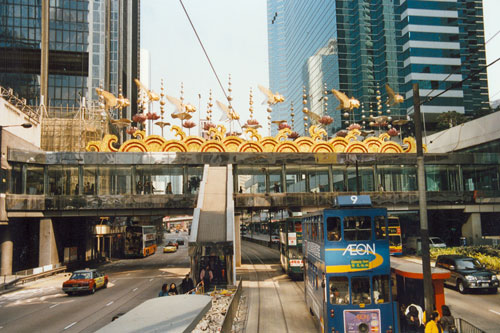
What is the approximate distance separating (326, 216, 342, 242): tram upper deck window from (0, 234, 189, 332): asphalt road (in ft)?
33.9

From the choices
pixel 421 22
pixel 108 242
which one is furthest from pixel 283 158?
pixel 421 22

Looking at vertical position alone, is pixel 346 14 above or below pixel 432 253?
above

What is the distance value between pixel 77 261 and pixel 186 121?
18916 millimetres

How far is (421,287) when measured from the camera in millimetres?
14266

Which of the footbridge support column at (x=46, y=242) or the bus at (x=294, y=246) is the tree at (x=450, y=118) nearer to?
the bus at (x=294, y=246)

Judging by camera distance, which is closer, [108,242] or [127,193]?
[127,193]

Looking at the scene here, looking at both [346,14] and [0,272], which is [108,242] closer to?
[0,272]

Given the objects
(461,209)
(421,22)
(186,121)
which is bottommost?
(461,209)

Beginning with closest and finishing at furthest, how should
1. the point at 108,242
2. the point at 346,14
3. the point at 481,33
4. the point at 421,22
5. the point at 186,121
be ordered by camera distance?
1. the point at 186,121
2. the point at 108,242
3. the point at 421,22
4. the point at 346,14
5. the point at 481,33

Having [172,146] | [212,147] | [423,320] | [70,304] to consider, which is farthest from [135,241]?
[423,320]

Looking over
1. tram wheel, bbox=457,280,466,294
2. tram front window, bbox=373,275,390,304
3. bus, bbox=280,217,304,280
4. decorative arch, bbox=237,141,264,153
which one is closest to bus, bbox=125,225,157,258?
decorative arch, bbox=237,141,264,153

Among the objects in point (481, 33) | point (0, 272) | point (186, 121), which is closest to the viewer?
point (0, 272)

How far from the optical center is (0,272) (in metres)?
34.3

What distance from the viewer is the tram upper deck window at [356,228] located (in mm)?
13906
